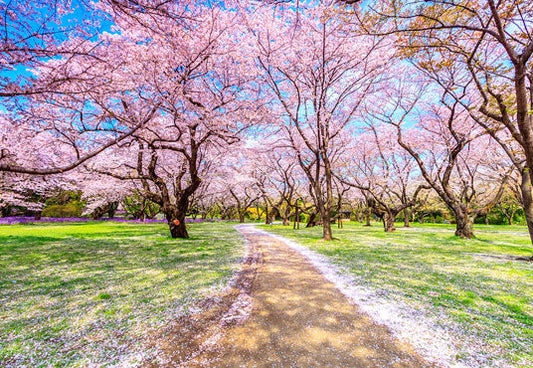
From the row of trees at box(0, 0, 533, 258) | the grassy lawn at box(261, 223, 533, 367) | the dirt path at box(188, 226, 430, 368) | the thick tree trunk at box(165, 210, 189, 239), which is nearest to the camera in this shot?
the dirt path at box(188, 226, 430, 368)

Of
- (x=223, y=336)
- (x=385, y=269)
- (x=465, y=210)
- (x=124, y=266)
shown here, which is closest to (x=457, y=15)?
(x=385, y=269)

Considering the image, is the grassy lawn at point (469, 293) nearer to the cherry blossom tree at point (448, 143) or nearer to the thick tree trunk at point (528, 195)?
the thick tree trunk at point (528, 195)

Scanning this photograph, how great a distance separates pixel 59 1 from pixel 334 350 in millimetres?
8502

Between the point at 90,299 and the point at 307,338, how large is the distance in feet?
15.6

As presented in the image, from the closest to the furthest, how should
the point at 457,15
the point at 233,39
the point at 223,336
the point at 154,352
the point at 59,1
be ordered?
the point at 154,352 < the point at 223,336 < the point at 59,1 < the point at 457,15 < the point at 233,39

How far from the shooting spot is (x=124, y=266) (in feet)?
24.4

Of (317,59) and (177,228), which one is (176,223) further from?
(317,59)

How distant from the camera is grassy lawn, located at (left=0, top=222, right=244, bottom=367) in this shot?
306 centimetres

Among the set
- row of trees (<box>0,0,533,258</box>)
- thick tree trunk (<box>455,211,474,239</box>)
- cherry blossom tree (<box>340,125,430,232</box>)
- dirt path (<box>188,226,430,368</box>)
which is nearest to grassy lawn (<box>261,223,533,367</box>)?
dirt path (<box>188,226,430,368</box>)

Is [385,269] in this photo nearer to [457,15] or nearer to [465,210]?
[457,15]

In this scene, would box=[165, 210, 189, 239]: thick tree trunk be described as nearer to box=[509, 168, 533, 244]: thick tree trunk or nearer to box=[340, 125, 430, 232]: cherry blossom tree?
box=[340, 125, 430, 232]: cherry blossom tree

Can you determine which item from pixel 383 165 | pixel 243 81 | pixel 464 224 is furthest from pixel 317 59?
pixel 383 165

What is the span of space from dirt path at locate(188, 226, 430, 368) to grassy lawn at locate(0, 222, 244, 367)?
4.69 ft

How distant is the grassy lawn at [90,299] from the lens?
306 centimetres
